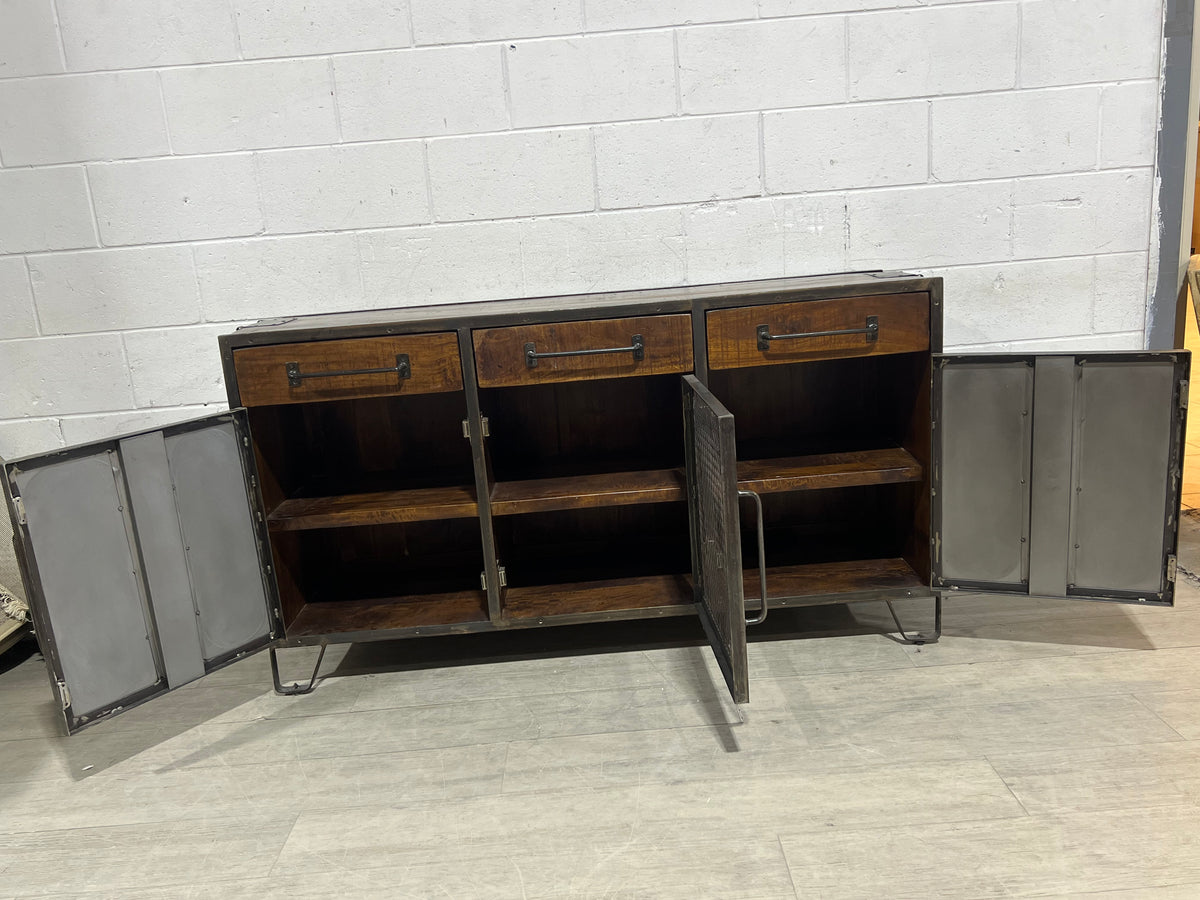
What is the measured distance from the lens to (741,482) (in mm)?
2324

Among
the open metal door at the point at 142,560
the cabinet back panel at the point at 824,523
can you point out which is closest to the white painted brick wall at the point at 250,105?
the open metal door at the point at 142,560

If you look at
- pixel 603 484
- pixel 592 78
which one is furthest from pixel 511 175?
pixel 603 484

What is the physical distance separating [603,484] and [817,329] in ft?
2.23

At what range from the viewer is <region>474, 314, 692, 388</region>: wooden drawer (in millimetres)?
2236

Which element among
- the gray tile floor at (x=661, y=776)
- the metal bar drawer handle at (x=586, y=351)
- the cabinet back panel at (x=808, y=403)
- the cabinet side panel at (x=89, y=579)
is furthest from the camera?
the cabinet back panel at (x=808, y=403)

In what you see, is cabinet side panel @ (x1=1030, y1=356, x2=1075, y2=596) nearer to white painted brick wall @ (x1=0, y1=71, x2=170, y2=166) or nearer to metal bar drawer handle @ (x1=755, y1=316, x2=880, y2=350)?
metal bar drawer handle @ (x1=755, y1=316, x2=880, y2=350)

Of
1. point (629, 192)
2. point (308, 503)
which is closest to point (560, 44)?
point (629, 192)

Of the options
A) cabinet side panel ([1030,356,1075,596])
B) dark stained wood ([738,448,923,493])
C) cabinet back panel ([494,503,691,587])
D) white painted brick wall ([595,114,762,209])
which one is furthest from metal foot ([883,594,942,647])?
white painted brick wall ([595,114,762,209])

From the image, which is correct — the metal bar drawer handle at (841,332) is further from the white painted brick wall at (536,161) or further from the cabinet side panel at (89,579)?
the cabinet side panel at (89,579)

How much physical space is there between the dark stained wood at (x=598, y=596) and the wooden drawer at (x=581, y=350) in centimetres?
60

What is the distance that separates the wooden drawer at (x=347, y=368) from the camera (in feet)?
7.36

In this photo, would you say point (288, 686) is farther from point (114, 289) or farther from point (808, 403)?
point (808, 403)

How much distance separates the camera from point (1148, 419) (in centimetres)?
215

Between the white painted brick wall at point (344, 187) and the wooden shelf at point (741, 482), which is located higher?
the white painted brick wall at point (344, 187)
